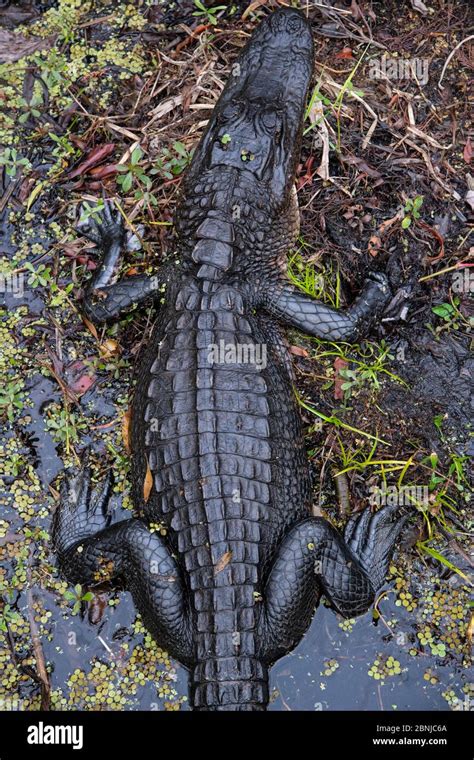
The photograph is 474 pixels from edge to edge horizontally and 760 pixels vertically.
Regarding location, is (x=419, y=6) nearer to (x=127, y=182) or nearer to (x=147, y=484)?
(x=127, y=182)

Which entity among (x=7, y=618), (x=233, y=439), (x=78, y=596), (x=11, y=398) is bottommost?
(x=7, y=618)

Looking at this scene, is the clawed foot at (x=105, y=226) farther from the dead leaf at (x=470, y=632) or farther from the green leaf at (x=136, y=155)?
the dead leaf at (x=470, y=632)

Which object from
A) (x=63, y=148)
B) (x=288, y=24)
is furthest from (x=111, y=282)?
(x=288, y=24)

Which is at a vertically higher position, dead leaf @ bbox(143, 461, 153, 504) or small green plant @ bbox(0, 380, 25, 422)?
small green plant @ bbox(0, 380, 25, 422)

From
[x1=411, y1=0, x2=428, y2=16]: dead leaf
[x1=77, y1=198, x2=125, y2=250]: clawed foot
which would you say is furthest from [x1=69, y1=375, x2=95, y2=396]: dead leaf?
[x1=411, y1=0, x2=428, y2=16]: dead leaf

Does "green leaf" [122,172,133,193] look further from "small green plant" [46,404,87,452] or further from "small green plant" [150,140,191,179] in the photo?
"small green plant" [46,404,87,452]

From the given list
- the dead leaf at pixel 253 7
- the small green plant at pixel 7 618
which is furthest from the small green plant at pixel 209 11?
the small green plant at pixel 7 618
